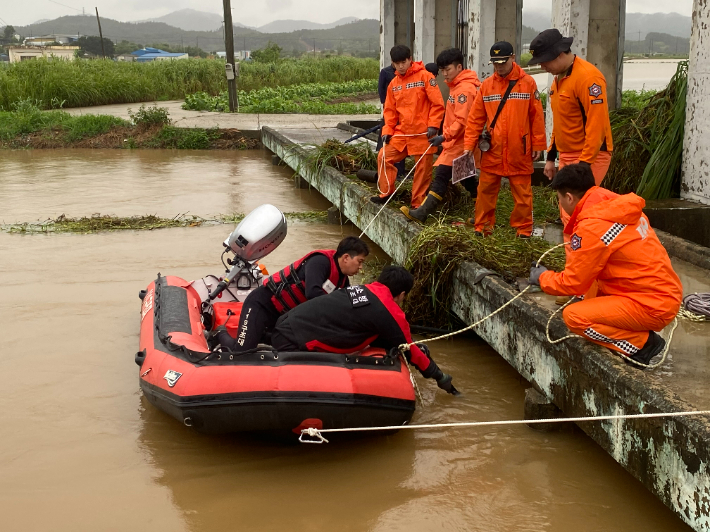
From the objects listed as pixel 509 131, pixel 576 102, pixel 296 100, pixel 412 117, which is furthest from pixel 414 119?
pixel 296 100

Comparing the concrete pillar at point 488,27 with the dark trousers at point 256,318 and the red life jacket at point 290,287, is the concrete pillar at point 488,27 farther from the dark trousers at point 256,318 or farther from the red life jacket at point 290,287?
the dark trousers at point 256,318

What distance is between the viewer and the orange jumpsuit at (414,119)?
7.72 m

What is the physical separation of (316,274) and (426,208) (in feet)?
7.38

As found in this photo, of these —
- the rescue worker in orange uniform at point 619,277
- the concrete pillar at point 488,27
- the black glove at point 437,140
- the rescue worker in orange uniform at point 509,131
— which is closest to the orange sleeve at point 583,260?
the rescue worker in orange uniform at point 619,277

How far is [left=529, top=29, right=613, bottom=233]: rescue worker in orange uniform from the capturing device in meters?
5.70

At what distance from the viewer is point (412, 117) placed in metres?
7.86

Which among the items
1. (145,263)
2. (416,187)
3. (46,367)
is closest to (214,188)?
(145,263)

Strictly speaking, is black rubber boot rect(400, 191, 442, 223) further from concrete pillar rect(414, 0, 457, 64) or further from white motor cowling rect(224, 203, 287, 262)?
concrete pillar rect(414, 0, 457, 64)

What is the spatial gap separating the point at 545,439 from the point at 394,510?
1.16m

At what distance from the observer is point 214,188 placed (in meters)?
13.7

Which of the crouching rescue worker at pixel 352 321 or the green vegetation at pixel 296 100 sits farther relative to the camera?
the green vegetation at pixel 296 100

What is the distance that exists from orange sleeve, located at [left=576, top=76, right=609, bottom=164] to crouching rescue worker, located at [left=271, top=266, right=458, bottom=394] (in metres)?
1.85

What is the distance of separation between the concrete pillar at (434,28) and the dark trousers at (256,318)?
33.9 feet

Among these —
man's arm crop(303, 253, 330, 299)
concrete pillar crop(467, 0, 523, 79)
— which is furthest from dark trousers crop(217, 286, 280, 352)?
concrete pillar crop(467, 0, 523, 79)
